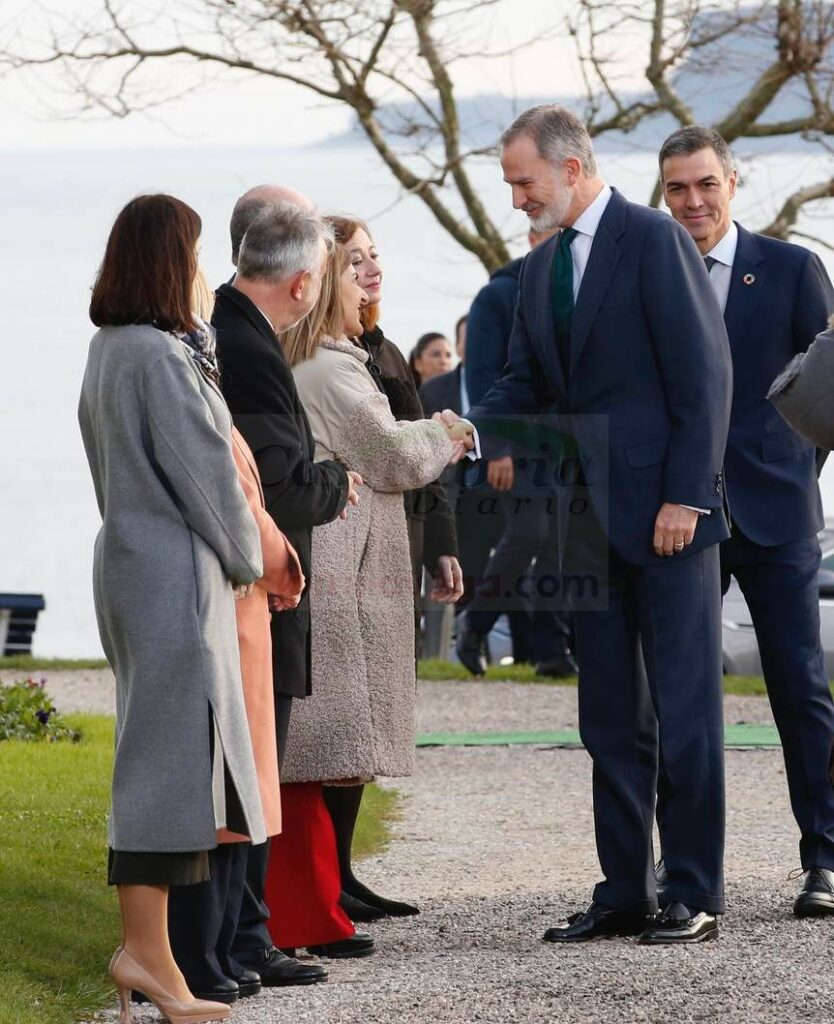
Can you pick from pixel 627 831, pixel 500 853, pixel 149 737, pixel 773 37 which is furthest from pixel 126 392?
pixel 773 37

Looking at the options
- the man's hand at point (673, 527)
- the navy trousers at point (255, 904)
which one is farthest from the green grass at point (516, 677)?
the navy trousers at point (255, 904)

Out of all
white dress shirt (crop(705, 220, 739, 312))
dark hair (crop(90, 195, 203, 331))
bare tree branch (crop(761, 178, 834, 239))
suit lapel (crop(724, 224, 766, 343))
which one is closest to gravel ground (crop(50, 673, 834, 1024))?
dark hair (crop(90, 195, 203, 331))

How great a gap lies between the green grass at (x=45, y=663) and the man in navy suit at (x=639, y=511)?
32.3 feet

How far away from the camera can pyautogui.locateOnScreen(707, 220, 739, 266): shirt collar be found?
567 cm

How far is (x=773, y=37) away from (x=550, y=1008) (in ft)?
42.6

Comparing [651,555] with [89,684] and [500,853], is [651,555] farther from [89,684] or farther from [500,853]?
[89,684]

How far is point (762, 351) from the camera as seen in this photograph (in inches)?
220

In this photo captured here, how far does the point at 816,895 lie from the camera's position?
5375 mm

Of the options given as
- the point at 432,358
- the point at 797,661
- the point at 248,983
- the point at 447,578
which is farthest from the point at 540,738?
the point at 248,983

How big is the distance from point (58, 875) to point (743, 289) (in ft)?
9.14

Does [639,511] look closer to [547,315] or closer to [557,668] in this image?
[547,315]

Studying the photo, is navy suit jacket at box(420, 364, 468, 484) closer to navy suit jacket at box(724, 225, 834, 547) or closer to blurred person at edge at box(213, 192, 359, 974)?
navy suit jacket at box(724, 225, 834, 547)

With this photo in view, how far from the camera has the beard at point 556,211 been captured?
5180 millimetres

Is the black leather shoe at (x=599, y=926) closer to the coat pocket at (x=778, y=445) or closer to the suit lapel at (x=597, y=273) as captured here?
the coat pocket at (x=778, y=445)
